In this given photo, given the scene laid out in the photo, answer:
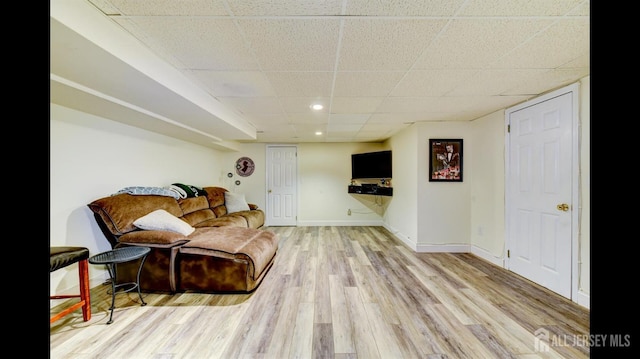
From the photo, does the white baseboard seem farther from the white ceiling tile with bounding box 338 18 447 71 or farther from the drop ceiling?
the white ceiling tile with bounding box 338 18 447 71

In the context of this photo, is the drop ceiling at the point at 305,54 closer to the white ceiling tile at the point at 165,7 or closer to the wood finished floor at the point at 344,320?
the white ceiling tile at the point at 165,7

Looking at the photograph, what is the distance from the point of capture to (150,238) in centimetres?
233

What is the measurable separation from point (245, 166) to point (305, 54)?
455cm

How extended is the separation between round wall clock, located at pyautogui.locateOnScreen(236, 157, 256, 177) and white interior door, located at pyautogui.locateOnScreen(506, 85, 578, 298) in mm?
5122

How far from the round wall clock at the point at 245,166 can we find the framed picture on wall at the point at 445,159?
4.14m

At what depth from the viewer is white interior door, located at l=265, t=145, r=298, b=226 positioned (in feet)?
19.4

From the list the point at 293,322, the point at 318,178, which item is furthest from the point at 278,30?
the point at 318,178

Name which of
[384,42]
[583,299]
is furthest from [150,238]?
[583,299]

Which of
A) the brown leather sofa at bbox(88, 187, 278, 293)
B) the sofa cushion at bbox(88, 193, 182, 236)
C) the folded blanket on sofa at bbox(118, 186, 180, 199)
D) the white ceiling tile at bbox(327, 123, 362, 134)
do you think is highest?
the white ceiling tile at bbox(327, 123, 362, 134)

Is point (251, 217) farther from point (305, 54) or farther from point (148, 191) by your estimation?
point (305, 54)

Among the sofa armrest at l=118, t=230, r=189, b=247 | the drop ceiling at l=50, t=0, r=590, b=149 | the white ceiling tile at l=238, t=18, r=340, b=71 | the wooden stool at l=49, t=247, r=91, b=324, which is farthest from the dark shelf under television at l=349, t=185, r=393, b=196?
the wooden stool at l=49, t=247, r=91, b=324

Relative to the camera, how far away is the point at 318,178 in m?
5.93

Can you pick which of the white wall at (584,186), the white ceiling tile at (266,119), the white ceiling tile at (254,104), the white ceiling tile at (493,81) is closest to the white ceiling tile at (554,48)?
the white ceiling tile at (493,81)
